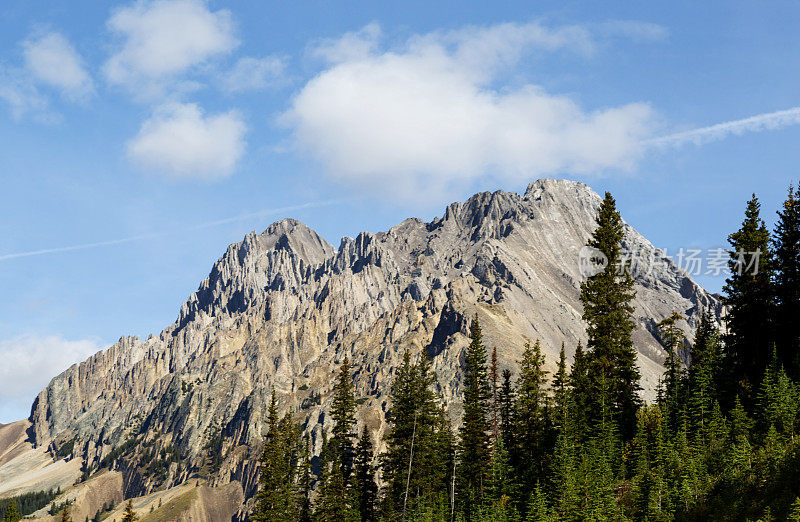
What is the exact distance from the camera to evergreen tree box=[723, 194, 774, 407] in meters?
56.8

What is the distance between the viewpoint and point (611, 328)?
56.0 metres

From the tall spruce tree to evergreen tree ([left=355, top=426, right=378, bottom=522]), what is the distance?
139ft

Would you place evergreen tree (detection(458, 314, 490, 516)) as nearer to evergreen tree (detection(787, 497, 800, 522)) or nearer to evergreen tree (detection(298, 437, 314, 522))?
evergreen tree (detection(298, 437, 314, 522))

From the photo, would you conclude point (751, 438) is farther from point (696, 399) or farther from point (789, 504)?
point (789, 504)

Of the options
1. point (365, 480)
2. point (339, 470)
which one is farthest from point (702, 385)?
point (365, 480)

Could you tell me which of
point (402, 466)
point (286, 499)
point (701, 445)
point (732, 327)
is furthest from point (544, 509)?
point (286, 499)

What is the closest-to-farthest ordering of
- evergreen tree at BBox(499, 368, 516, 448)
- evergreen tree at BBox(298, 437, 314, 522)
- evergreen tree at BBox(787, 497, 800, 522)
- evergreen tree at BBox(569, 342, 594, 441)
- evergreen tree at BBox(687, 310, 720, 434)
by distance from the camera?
1. evergreen tree at BBox(787, 497, 800, 522)
2. evergreen tree at BBox(687, 310, 720, 434)
3. evergreen tree at BBox(569, 342, 594, 441)
4. evergreen tree at BBox(499, 368, 516, 448)
5. evergreen tree at BBox(298, 437, 314, 522)

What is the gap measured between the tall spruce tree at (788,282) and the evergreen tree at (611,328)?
483 inches

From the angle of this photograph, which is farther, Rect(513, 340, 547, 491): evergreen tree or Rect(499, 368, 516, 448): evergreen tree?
Rect(499, 368, 516, 448): evergreen tree

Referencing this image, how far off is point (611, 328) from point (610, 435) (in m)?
9.03

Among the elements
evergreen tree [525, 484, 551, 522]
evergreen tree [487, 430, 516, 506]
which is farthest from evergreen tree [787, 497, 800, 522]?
evergreen tree [487, 430, 516, 506]

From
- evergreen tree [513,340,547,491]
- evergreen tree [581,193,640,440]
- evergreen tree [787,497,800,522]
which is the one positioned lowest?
evergreen tree [787,497,800,522]

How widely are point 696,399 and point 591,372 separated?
848 cm

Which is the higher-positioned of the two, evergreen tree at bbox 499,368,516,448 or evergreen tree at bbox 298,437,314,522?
evergreen tree at bbox 499,368,516,448
